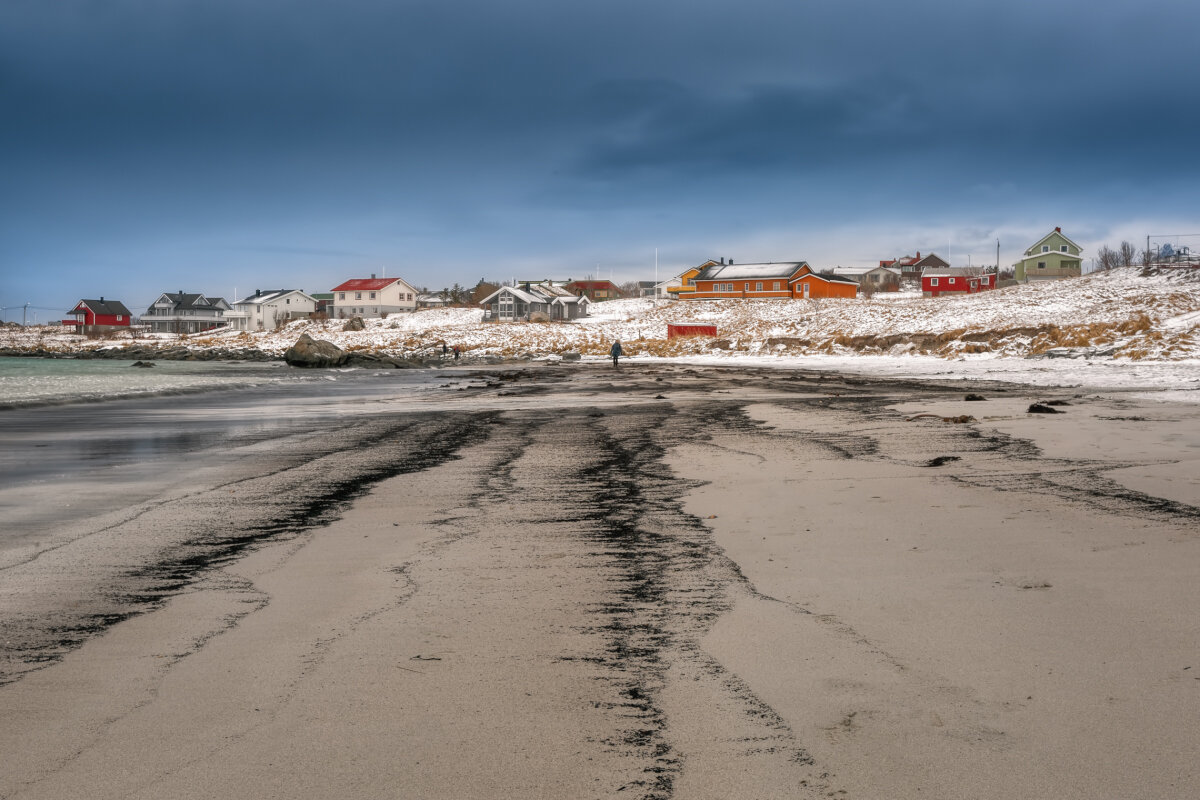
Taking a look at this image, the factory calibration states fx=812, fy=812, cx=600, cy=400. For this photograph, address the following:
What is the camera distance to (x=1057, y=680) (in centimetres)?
304

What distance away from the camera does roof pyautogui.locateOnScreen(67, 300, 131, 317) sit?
4813 inches

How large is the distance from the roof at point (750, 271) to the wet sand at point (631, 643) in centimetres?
8027

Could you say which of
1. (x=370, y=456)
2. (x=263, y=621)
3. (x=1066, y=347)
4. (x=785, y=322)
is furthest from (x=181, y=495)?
(x=785, y=322)

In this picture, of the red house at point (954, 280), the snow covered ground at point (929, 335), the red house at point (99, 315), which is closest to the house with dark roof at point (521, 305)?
the snow covered ground at point (929, 335)

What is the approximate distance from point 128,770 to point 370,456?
7.22 m

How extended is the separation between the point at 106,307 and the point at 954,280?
12006cm

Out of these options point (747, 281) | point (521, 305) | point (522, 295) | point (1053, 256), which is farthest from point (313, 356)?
point (1053, 256)

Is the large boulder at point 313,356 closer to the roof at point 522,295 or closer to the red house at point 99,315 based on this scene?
the roof at point 522,295

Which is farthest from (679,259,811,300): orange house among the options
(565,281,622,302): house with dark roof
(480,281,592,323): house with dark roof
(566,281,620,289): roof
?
(566,281,620,289): roof

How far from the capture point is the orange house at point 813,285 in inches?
3342

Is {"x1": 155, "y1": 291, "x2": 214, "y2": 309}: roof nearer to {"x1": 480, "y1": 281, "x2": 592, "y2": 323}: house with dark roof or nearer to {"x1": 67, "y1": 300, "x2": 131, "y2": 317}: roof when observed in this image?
{"x1": 67, "y1": 300, "x2": 131, "y2": 317}: roof

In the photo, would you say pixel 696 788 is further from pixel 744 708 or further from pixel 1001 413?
pixel 1001 413

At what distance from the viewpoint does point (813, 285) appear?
8612 cm

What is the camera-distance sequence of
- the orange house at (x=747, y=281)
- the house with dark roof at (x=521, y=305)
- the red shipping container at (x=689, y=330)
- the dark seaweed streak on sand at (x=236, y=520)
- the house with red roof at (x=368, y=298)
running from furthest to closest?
the house with red roof at (x=368, y=298), the house with dark roof at (x=521, y=305), the orange house at (x=747, y=281), the red shipping container at (x=689, y=330), the dark seaweed streak on sand at (x=236, y=520)
